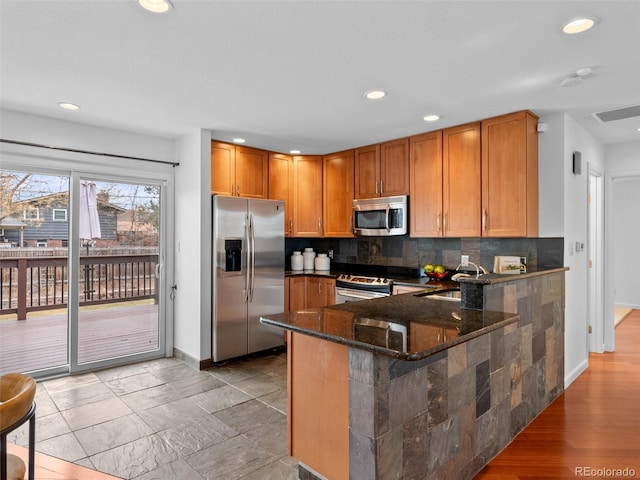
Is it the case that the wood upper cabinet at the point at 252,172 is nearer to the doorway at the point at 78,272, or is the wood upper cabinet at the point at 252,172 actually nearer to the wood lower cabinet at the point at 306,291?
the doorway at the point at 78,272

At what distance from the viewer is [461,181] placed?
369 centimetres

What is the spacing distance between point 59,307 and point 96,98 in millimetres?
2083

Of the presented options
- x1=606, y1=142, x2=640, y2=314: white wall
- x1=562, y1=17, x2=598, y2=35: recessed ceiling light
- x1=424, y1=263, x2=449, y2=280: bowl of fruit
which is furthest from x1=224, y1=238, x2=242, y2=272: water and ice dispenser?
x1=606, y1=142, x2=640, y2=314: white wall

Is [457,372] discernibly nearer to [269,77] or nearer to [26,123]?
[269,77]

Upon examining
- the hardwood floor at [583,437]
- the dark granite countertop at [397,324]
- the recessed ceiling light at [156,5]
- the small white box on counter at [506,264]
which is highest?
the recessed ceiling light at [156,5]

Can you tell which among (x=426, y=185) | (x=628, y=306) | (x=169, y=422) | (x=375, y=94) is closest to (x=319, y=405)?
(x=169, y=422)

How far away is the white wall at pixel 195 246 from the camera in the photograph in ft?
12.8

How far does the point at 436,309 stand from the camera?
7.33ft

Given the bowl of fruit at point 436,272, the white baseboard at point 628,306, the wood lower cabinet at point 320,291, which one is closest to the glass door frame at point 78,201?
the wood lower cabinet at point 320,291

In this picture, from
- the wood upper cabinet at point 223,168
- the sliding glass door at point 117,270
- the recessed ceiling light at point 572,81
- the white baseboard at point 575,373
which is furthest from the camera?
the wood upper cabinet at point 223,168

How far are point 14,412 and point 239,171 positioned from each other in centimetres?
348

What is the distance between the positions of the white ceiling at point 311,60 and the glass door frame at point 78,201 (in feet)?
1.40

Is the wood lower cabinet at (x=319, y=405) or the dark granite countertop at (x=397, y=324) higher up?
the dark granite countertop at (x=397, y=324)

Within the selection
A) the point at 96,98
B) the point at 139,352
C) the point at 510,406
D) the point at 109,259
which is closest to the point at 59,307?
the point at 109,259
